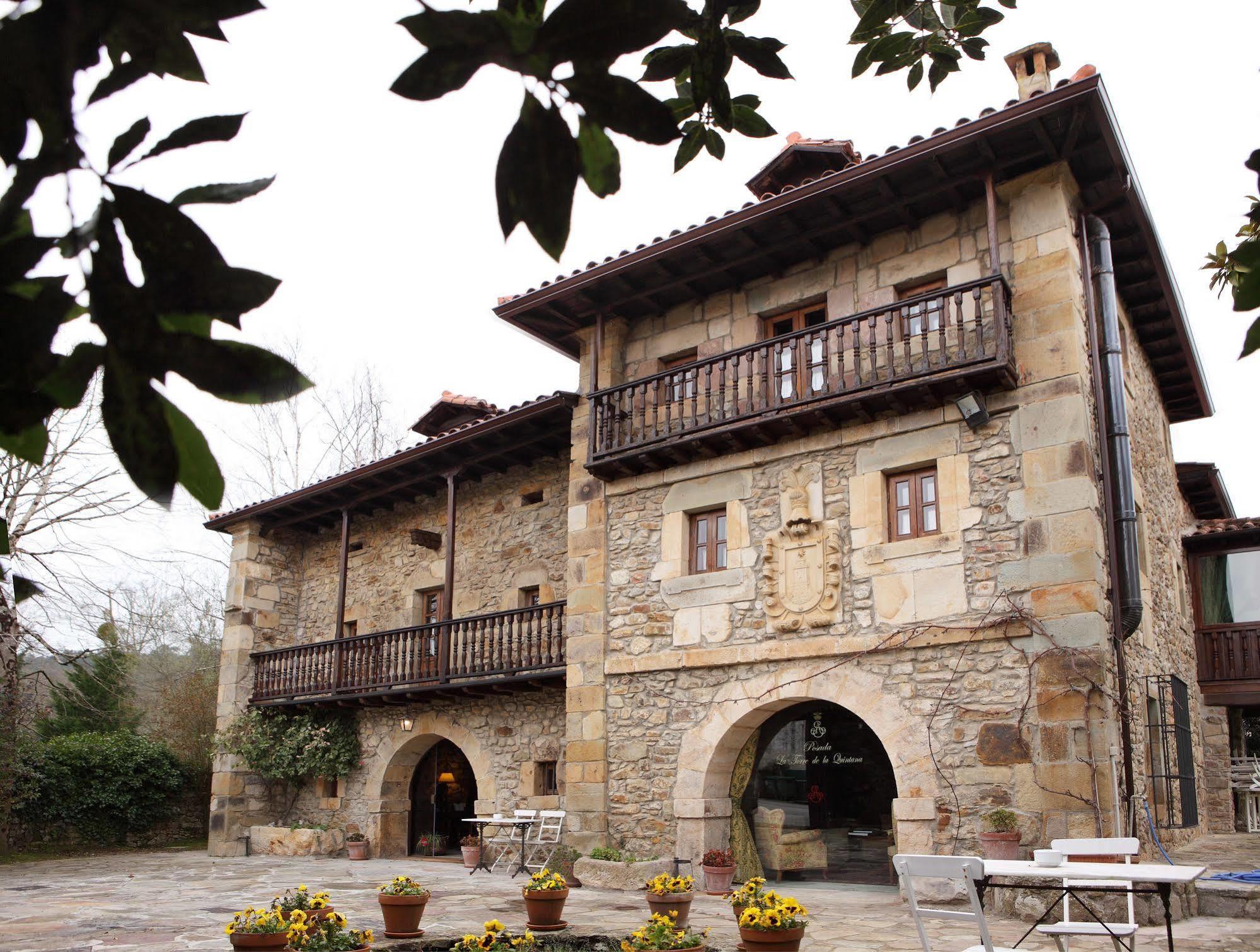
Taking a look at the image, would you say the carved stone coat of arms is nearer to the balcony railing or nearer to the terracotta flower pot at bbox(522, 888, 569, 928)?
the terracotta flower pot at bbox(522, 888, 569, 928)

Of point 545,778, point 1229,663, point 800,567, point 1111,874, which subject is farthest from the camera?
point 1229,663

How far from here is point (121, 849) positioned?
51.9 feet

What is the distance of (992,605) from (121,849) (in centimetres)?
1324

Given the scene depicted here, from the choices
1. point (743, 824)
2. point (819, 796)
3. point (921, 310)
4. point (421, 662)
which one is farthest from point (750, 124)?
point (421, 662)

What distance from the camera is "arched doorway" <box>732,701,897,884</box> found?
9648 mm

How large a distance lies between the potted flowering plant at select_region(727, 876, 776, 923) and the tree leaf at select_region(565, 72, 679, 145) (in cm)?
564

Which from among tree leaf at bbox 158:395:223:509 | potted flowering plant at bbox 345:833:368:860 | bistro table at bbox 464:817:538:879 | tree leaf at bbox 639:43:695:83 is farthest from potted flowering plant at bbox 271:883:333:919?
potted flowering plant at bbox 345:833:368:860

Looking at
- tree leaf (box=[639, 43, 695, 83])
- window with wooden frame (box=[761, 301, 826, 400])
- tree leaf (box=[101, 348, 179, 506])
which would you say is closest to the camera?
tree leaf (box=[101, 348, 179, 506])

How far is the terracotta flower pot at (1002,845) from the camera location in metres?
7.52

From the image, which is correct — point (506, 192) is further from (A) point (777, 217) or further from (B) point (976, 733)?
(A) point (777, 217)

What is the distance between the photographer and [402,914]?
22.4ft

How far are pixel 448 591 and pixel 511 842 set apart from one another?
9.26ft

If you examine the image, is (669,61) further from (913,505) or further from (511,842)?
(511,842)

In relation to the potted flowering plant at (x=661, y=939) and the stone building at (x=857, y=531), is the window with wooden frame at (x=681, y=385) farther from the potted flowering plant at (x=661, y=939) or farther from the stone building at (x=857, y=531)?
the potted flowering plant at (x=661, y=939)
